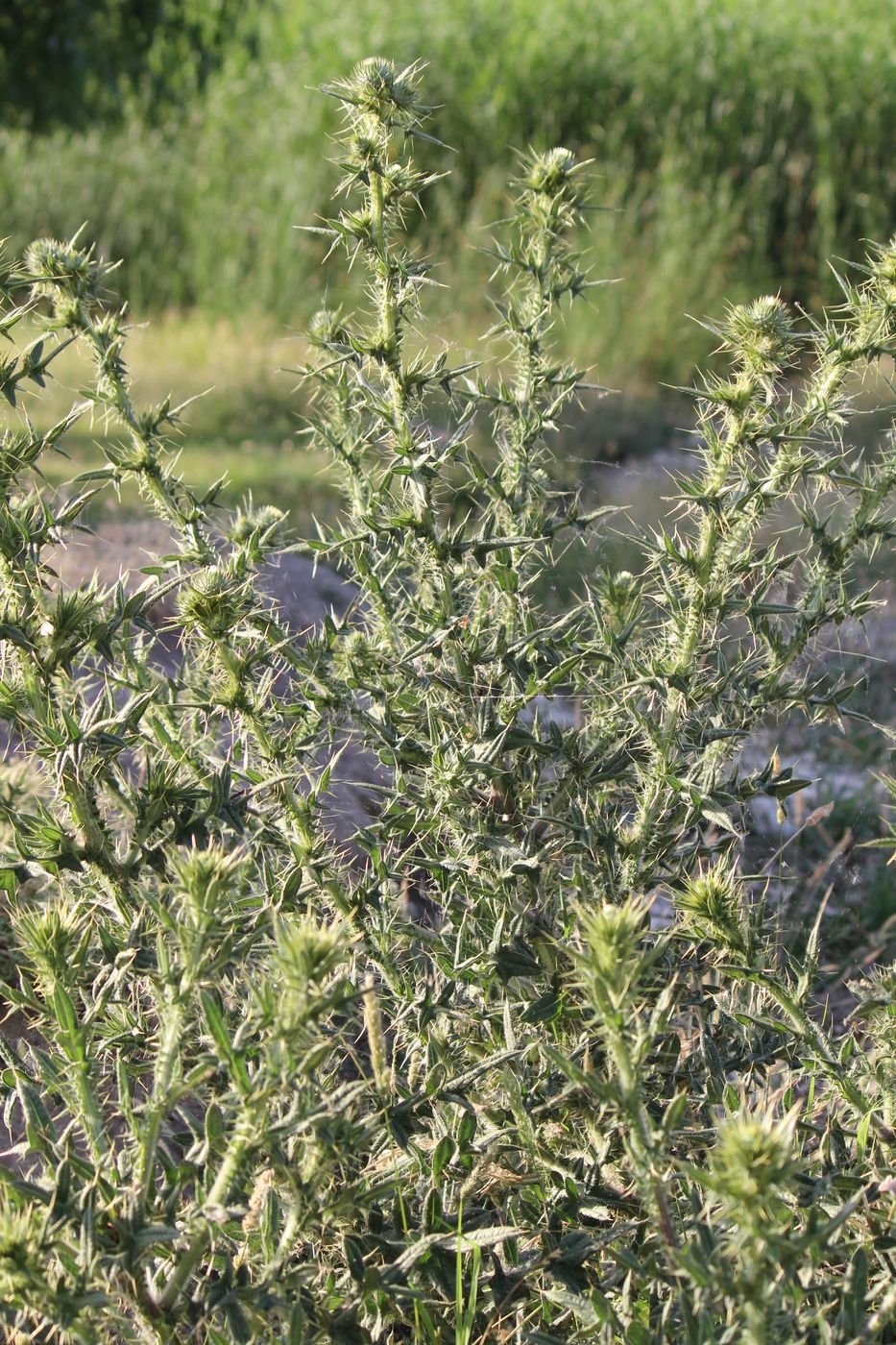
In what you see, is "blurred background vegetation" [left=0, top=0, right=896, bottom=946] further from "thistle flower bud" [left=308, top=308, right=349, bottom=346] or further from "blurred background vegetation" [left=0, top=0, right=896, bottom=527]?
"thistle flower bud" [left=308, top=308, right=349, bottom=346]

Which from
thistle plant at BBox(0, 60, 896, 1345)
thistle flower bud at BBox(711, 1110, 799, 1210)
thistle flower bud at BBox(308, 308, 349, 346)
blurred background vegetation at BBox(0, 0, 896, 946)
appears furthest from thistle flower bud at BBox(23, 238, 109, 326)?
blurred background vegetation at BBox(0, 0, 896, 946)

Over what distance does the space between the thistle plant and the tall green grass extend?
240 inches

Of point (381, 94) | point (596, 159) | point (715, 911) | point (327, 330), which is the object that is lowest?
point (596, 159)

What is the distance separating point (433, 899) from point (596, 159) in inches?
281

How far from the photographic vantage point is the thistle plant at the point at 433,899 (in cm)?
143

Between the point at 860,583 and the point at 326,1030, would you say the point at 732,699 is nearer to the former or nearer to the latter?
the point at 326,1030

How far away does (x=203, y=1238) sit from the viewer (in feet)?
4.52

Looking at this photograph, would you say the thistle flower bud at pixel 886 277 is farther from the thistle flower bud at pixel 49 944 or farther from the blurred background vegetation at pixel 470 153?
the blurred background vegetation at pixel 470 153

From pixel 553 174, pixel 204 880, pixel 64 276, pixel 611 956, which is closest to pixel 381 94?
pixel 553 174

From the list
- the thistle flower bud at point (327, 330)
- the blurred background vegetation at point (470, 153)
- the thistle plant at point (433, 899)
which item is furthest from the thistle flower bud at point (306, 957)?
the blurred background vegetation at point (470, 153)

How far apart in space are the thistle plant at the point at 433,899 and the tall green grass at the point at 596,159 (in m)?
6.09

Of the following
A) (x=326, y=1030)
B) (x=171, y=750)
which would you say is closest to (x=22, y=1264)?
(x=326, y=1030)

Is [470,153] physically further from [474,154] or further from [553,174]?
[553,174]

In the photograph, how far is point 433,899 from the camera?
6.75 feet
